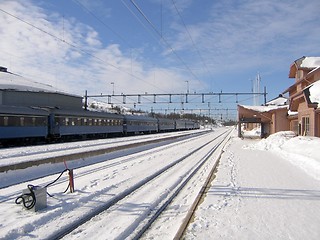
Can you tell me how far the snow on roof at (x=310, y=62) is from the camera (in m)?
29.8

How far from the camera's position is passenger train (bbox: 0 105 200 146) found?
23.2 meters

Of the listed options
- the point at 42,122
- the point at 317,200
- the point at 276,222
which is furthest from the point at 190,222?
the point at 42,122

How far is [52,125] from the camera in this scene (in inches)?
1131

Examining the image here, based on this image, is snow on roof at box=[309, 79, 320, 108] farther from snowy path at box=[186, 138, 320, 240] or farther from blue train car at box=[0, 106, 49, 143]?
blue train car at box=[0, 106, 49, 143]

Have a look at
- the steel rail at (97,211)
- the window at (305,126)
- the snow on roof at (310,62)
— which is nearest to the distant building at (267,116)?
the snow on roof at (310,62)

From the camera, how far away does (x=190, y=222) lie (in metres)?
6.60

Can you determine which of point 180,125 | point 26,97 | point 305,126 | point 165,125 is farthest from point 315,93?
point 180,125

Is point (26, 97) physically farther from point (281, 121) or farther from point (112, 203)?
point (112, 203)

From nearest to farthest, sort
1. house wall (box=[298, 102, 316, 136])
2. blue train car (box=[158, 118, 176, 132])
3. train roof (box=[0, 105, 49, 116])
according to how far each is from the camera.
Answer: train roof (box=[0, 105, 49, 116]), house wall (box=[298, 102, 316, 136]), blue train car (box=[158, 118, 176, 132])

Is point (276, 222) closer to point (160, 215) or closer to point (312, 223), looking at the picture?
point (312, 223)

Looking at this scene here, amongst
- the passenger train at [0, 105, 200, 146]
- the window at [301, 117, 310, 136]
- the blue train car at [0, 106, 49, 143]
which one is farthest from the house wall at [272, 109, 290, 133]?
the blue train car at [0, 106, 49, 143]

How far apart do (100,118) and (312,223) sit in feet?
112

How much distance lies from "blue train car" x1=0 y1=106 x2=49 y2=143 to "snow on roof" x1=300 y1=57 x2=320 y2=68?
2360 centimetres

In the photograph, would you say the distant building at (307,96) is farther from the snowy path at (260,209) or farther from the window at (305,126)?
the snowy path at (260,209)
